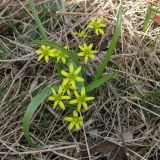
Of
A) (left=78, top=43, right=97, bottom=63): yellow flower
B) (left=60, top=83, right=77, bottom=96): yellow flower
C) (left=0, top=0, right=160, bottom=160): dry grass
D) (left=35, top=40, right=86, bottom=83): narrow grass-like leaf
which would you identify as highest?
(left=35, top=40, right=86, bottom=83): narrow grass-like leaf

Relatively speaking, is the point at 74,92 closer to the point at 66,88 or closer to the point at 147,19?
the point at 66,88

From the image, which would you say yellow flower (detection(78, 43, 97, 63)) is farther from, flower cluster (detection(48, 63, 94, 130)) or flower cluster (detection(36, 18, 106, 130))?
flower cluster (detection(48, 63, 94, 130))

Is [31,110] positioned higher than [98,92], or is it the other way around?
[31,110]

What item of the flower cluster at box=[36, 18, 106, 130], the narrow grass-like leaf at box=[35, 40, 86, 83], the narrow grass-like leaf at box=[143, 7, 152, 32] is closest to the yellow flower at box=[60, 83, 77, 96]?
the flower cluster at box=[36, 18, 106, 130]

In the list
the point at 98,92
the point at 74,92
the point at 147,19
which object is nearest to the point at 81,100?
the point at 74,92

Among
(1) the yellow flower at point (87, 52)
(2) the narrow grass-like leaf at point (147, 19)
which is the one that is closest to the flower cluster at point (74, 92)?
(1) the yellow flower at point (87, 52)

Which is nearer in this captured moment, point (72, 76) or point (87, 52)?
point (72, 76)

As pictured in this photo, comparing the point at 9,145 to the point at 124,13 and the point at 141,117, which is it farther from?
the point at 124,13

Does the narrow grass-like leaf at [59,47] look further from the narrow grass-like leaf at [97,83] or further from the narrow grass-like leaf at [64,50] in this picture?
the narrow grass-like leaf at [97,83]

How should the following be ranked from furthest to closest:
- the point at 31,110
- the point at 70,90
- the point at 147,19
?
the point at 147,19, the point at 70,90, the point at 31,110

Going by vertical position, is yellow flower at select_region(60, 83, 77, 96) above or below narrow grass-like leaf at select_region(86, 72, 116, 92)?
above
